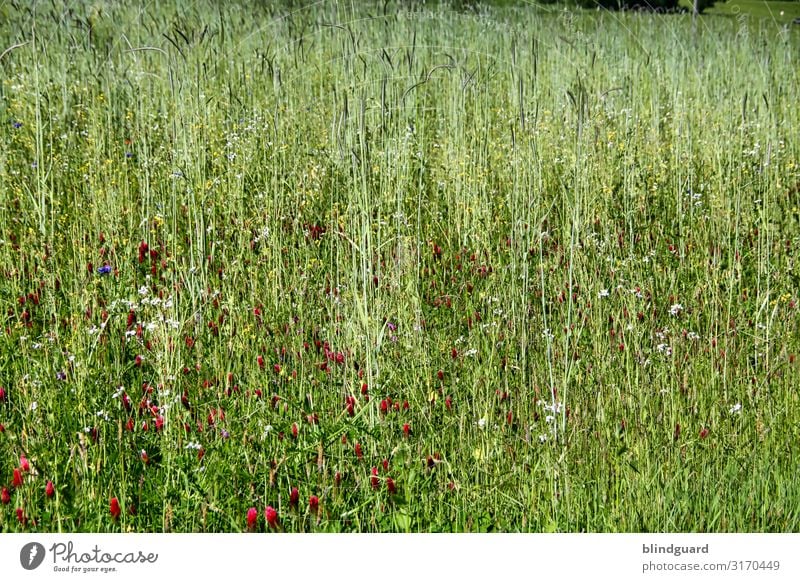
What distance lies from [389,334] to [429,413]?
0.43 metres

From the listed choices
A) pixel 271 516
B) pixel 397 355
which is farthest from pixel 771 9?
pixel 271 516

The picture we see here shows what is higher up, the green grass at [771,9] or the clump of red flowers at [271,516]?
the green grass at [771,9]

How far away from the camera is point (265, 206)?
11.3 ft
